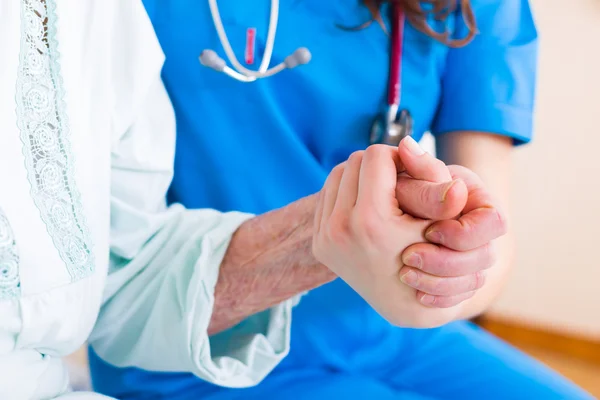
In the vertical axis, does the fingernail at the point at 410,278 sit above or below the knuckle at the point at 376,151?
below

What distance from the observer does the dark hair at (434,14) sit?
758 millimetres

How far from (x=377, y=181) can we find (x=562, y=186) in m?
1.53

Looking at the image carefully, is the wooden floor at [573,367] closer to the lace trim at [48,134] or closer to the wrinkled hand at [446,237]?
the wrinkled hand at [446,237]

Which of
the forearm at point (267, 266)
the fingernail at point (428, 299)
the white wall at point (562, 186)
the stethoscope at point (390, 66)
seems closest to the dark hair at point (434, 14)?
the stethoscope at point (390, 66)

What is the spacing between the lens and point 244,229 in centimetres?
67

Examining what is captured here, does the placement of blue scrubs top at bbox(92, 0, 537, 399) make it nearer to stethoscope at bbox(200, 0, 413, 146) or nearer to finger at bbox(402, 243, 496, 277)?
stethoscope at bbox(200, 0, 413, 146)

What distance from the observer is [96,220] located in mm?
583

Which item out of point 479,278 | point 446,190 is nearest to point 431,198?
point 446,190

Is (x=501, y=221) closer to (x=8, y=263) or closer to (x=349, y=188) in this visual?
(x=349, y=188)

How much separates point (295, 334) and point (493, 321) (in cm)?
142

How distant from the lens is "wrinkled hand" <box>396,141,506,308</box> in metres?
0.46

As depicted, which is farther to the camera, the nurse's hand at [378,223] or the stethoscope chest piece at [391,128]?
the stethoscope chest piece at [391,128]

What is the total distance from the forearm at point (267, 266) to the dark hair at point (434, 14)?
0.28 m

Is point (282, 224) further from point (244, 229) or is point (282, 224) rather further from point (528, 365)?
point (528, 365)
